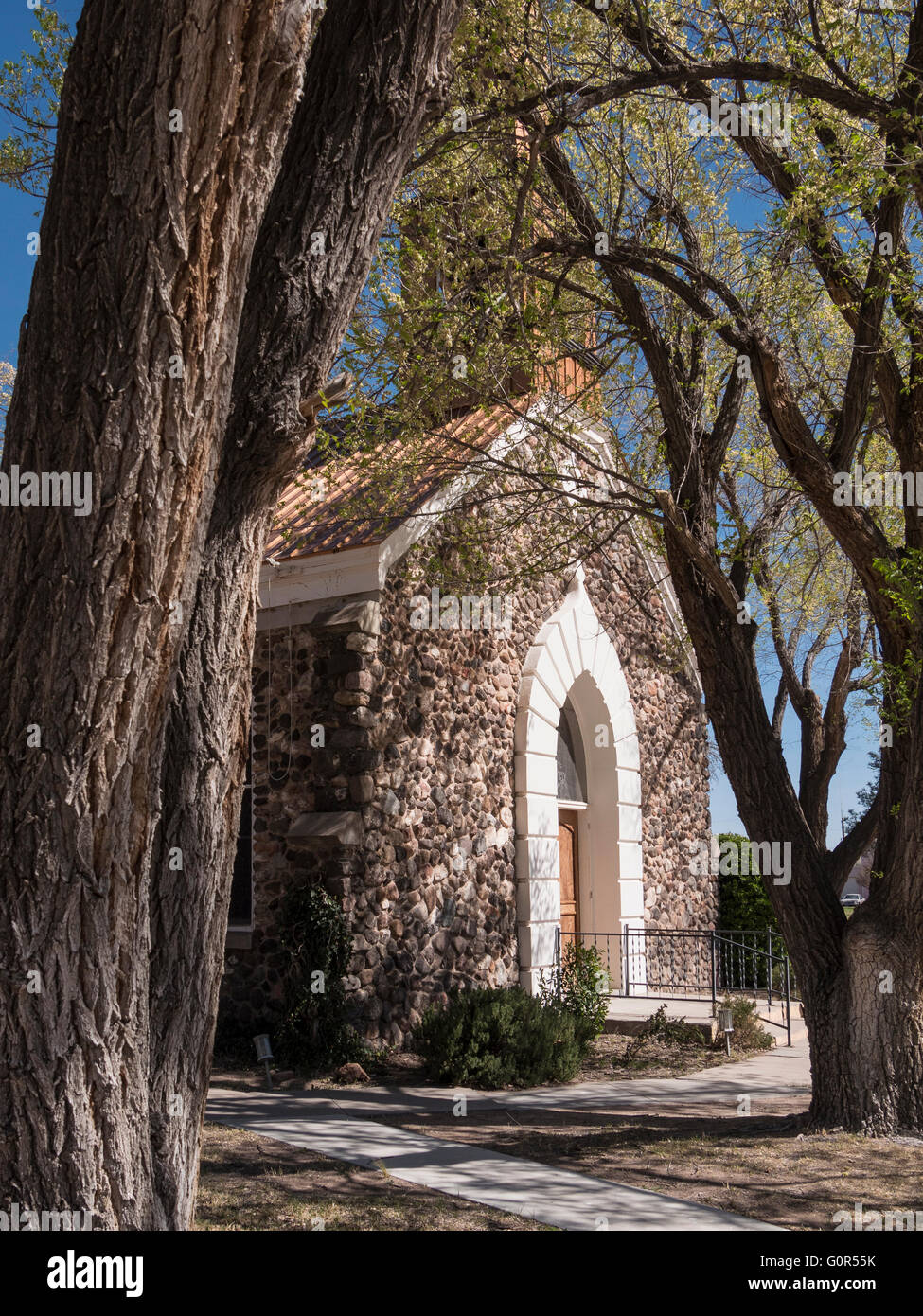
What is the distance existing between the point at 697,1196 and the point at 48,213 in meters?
5.15

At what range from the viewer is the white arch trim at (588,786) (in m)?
11.8

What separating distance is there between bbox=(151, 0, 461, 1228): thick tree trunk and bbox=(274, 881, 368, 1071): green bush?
580cm

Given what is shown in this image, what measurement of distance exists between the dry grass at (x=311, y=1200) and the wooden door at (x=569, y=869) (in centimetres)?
743

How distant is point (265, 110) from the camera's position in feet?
10.5

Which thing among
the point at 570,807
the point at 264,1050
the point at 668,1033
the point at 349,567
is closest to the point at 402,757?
the point at 349,567

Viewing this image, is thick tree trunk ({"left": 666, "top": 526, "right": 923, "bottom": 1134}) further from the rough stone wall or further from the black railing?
the black railing

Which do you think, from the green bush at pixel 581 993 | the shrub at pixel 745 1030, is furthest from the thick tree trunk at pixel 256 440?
the shrub at pixel 745 1030

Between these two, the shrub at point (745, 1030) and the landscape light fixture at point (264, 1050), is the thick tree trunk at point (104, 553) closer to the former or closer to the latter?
the landscape light fixture at point (264, 1050)

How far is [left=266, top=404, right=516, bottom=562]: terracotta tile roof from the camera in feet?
30.0

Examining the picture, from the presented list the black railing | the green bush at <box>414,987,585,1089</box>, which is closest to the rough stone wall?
the green bush at <box>414,987,585,1089</box>

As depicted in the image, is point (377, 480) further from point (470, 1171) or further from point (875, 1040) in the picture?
point (875, 1040)

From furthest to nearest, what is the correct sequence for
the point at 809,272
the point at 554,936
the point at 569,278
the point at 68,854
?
the point at 554,936
the point at 569,278
the point at 809,272
the point at 68,854

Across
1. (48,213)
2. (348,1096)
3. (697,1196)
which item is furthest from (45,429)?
(348,1096)

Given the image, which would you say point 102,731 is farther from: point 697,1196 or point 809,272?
point 809,272
